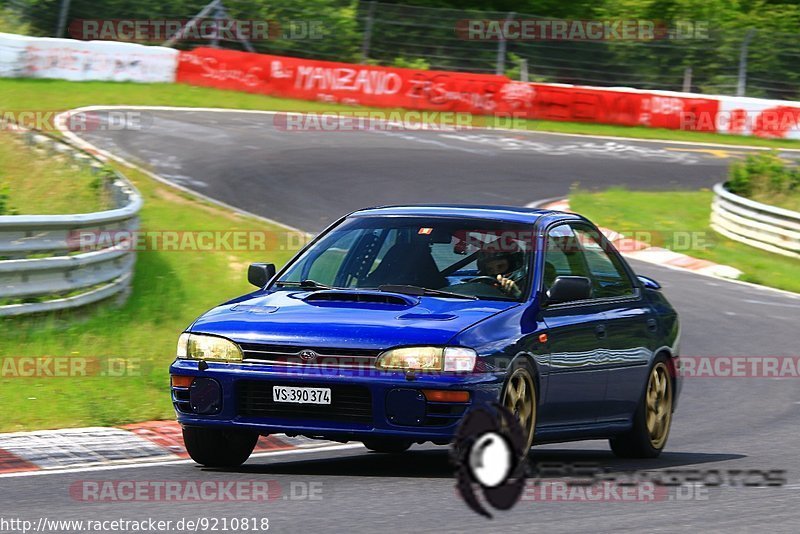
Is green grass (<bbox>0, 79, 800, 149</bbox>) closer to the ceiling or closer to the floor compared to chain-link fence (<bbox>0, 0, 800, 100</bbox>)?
closer to the floor

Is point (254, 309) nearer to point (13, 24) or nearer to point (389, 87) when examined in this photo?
point (389, 87)

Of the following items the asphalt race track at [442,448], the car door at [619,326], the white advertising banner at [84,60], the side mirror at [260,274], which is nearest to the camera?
the asphalt race track at [442,448]

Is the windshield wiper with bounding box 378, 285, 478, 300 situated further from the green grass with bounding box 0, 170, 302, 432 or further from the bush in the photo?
the bush

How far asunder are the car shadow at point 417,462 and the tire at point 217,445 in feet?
0.23

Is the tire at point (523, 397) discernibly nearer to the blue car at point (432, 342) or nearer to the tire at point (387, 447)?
the blue car at point (432, 342)

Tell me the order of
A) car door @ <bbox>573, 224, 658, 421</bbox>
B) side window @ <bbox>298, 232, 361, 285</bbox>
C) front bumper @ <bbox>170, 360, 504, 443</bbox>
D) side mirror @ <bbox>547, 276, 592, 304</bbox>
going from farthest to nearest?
car door @ <bbox>573, 224, 658, 421</bbox>, side window @ <bbox>298, 232, 361, 285</bbox>, side mirror @ <bbox>547, 276, 592, 304</bbox>, front bumper @ <bbox>170, 360, 504, 443</bbox>

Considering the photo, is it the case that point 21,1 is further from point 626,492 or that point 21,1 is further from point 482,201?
point 626,492

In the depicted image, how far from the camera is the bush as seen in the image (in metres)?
25.6

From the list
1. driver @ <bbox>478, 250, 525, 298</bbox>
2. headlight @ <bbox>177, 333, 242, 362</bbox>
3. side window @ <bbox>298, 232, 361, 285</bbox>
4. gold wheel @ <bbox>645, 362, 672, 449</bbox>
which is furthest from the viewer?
gold wheel @ <bbox>645, 362, 672, 449</bbox>

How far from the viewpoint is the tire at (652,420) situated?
8969 millimetres

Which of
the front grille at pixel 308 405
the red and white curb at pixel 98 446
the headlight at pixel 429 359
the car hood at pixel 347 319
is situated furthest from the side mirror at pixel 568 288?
the red and white curb at pixel 98 446

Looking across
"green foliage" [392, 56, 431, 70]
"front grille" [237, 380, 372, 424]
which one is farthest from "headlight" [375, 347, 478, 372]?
"green foliage" [392, 56, 431, 70]

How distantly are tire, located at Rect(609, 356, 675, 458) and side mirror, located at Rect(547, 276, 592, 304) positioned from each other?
4.26 ft

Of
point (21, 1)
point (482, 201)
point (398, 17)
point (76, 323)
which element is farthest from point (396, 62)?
point (76, 323)
